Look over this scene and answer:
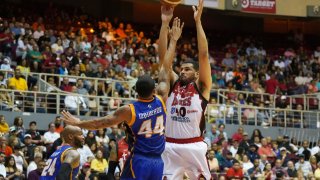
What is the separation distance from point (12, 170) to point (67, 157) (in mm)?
7519

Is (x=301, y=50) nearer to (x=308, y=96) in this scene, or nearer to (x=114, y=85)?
(x=308, y=96)

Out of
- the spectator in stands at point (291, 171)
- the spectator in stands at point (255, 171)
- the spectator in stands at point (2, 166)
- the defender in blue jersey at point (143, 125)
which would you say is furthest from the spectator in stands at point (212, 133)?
the defender in blue jersey at point (143, 125)

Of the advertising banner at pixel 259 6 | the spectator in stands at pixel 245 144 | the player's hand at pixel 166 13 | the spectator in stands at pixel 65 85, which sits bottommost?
the spectator in stands at pixel 245 144

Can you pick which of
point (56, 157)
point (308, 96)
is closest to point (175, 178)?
point (56, 157)

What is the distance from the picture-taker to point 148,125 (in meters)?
9.19

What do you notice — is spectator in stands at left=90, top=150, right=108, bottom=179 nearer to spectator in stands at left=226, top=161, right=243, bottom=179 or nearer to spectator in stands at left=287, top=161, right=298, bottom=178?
spectator in stands at left=226, top=161, right=243, bottom=179

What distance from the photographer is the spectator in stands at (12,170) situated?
658 inches

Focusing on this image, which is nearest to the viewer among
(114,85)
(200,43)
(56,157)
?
(56,157)

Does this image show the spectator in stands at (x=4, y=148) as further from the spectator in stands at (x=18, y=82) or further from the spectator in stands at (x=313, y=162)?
the spectator in stands at (x=313, y=162)

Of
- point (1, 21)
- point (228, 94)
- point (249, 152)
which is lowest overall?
point (249, 152)

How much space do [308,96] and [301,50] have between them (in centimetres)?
588

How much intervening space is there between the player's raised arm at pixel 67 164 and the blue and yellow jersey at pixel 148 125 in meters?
0.84

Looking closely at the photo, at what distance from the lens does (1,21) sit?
24.3m

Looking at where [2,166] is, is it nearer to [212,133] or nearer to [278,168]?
[212,133]
